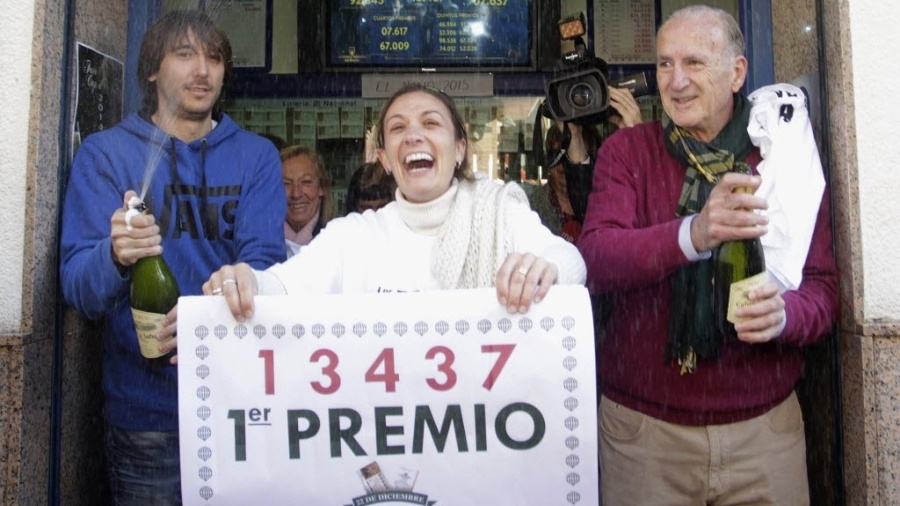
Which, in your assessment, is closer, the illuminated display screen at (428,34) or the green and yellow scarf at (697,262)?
the green and yellow scarf at (697,262)

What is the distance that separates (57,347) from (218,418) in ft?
2.72

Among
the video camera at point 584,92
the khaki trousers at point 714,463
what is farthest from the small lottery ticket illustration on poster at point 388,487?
the video camera at point 584,92

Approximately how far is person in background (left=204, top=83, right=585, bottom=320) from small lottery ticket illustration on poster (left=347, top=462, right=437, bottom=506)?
50 cm

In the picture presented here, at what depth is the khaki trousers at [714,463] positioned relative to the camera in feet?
7.66

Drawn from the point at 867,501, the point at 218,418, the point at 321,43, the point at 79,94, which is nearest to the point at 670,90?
the point at 867,501

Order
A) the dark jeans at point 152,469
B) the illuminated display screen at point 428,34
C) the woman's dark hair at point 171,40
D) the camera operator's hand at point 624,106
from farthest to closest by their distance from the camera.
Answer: the illuminated display screen at point 428,34 → the camera operator's hand at point 624,106 → the woman's dark hair at point 171,40 → the dark jeans at point 152,469

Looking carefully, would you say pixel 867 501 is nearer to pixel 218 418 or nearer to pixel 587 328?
pixel 587 328

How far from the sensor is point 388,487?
6.91 ft

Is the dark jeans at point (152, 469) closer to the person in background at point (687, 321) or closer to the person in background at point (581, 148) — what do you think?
the person in background at point (687, 321)

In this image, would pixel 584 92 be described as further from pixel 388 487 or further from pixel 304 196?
pixel 388 487

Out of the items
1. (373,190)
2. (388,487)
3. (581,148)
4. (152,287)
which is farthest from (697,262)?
(373,190)

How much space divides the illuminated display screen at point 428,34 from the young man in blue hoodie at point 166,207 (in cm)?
207

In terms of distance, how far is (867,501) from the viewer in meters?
2.49

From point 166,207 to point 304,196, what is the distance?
4.18 feet
